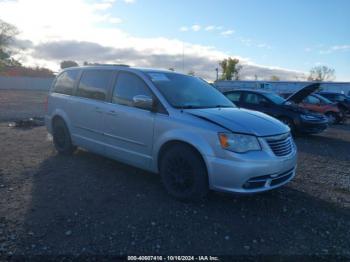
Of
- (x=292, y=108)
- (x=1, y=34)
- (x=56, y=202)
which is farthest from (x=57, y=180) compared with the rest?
(x=1, y=34)

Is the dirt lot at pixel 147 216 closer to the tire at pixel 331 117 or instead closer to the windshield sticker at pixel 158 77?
the windshield sticker at pixel 158 77

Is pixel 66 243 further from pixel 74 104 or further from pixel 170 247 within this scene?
pixel 74 104

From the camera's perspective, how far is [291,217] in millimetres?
3996

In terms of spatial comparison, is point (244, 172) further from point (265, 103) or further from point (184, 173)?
point (265, 103)

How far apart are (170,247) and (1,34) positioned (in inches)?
2635

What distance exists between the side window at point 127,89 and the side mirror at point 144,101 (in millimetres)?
199

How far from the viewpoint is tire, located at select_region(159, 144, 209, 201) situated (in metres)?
4.01

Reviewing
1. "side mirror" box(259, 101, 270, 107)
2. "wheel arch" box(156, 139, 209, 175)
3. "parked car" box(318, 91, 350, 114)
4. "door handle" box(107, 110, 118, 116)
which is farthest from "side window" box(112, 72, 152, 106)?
"parked car" box(318, 91, 350, 114)

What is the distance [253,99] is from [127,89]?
681cm

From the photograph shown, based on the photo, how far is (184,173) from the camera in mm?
4191

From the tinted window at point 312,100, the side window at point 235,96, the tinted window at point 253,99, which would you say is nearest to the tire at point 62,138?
the side window at point 235,96

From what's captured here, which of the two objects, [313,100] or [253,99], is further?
[313,100]

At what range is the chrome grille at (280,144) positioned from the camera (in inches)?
160

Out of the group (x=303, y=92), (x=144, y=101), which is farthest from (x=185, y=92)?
(x=303, y=92)
